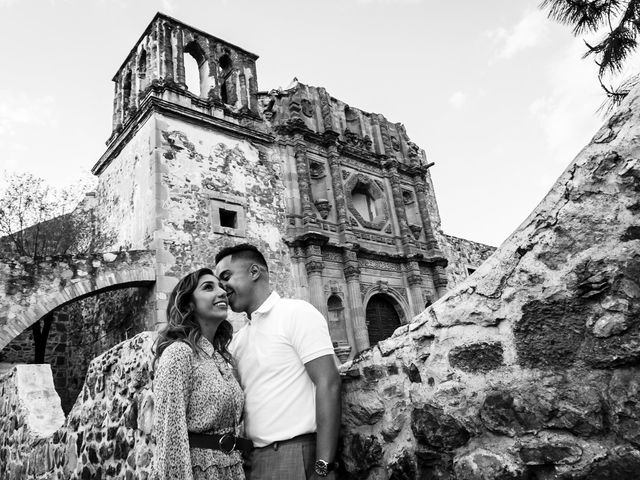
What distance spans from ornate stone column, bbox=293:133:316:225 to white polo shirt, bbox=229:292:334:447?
32.1ft

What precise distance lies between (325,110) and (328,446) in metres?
13.5

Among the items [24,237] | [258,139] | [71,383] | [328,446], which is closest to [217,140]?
[258,139]

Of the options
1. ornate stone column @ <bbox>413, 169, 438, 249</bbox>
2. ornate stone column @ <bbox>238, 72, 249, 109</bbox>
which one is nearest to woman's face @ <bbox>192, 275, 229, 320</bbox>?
ornate stone column @ <bbox>238, 72, 249, 109</bbox>

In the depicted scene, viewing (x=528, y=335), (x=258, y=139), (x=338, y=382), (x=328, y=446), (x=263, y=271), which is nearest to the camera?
(x=528, y=335)

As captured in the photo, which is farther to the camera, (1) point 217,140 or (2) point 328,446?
(1) point 217,140

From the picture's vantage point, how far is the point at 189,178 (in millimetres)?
10383

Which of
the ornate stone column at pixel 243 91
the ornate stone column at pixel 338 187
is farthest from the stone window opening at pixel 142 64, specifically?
the ornate stone column at pixel 338 187

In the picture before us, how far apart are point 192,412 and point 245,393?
284mm

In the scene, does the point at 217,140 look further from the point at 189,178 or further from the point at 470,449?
the point at 470,449

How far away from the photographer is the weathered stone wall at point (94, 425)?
270 centimetres

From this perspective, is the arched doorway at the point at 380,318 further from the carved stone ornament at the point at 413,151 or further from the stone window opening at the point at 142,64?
the stone window opening at the point at 142,64

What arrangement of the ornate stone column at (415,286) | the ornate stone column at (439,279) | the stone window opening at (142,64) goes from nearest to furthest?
the stone window opening at (142,64) < the ornate stone column at (415,286) < the ornate stone column at (439,279)

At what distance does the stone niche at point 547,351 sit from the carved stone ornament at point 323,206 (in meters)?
10.6

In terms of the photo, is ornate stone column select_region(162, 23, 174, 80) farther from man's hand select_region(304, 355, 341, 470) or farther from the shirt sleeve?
man's hand select_region(304, 355, 341, 470)
